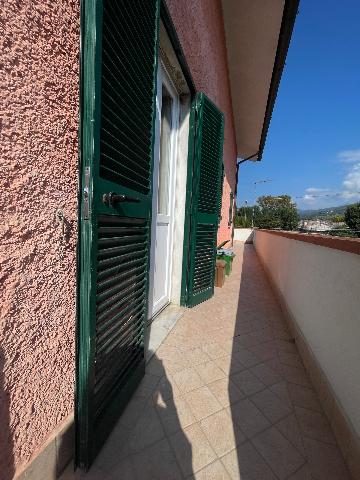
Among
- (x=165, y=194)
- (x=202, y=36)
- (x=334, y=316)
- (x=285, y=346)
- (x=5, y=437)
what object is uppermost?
(x=202, y=36)

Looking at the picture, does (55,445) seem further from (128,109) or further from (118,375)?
(128,109)

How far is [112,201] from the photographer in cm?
118

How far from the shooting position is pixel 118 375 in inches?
58.2

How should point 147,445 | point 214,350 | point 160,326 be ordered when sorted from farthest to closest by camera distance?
1. point 160,326
2. point 214,350
3. point 147,445

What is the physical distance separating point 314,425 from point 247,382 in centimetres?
49

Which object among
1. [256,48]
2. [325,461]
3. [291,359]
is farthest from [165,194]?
[256,48]

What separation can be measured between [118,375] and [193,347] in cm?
106

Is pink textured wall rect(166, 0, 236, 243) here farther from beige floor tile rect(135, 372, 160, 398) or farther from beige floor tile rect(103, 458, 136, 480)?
beige floor tile rect(103, 458, 136, 480)

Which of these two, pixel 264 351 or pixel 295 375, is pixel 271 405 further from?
pixel 264 351

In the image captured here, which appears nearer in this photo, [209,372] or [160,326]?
[209,372]

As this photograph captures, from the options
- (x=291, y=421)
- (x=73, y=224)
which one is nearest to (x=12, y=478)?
(x=73, y=224)

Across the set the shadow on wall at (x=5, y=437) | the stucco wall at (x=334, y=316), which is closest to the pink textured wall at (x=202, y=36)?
the stucco wall at (x=334, y=316)

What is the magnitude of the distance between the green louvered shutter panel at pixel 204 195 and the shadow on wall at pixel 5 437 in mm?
2526

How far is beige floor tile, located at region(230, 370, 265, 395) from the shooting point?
73.3 inches
